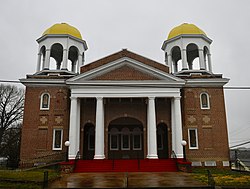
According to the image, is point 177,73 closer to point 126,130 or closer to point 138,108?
point 138,108

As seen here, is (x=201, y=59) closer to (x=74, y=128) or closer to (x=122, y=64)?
(x=122, y=64)

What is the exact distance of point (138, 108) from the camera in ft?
83.1

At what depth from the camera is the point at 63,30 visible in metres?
27.1

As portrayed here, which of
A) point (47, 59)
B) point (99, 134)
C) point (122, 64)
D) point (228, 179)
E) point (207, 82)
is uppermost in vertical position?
point (47, 59)

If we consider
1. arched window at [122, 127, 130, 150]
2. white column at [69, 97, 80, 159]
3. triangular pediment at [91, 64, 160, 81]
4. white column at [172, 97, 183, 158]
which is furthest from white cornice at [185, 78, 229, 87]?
white column at [69, 97, 80, 159]

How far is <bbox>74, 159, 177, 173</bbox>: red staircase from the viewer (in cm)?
1994

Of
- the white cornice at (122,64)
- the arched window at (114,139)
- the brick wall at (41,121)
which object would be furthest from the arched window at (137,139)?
the brick wall at (41,121)

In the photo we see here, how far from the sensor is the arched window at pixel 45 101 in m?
25.0

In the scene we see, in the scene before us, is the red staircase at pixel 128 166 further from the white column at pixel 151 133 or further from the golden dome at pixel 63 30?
the golden dome at pixel 63 30

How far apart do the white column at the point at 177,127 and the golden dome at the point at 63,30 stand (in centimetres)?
1272

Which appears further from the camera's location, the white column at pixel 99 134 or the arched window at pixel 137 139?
the arched window at pixel 137 139

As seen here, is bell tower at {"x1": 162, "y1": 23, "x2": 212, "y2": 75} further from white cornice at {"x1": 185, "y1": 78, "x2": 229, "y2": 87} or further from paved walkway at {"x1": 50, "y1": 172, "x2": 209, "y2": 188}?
paved walkway at {"x1": 50, "y1": 172, "x2": 209, "y2": 188}

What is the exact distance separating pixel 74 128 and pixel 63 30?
10.9 metres

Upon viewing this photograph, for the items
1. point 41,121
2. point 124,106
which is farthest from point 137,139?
point 41,121
